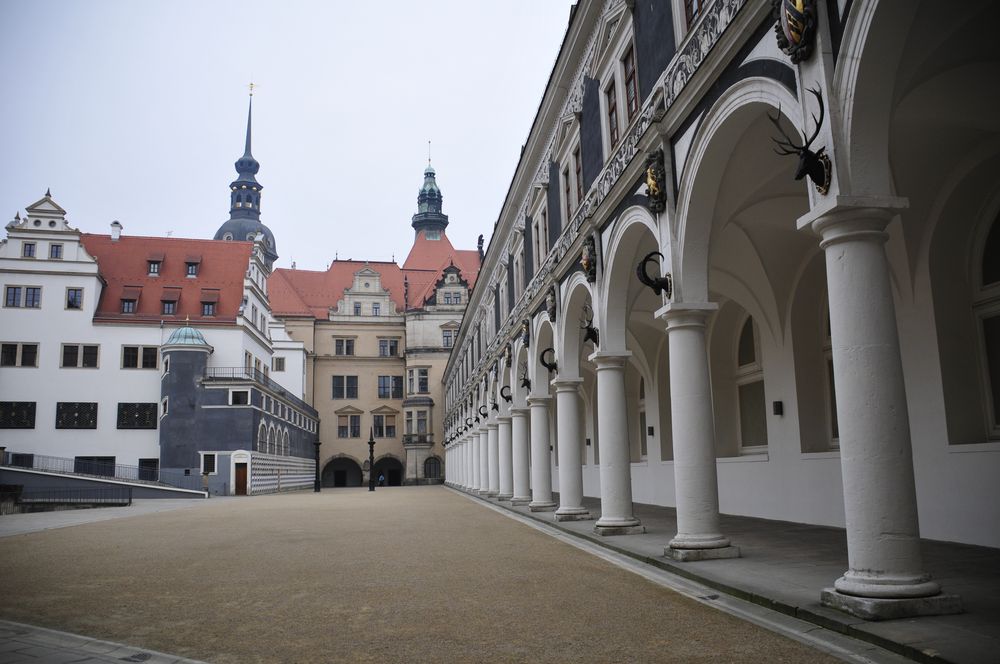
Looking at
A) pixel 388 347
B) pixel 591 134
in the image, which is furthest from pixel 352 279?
pixel 591 134

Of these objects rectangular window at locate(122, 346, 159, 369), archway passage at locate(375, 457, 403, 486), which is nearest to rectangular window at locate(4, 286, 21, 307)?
rectangular window at locate(122, 346, 159, 369)

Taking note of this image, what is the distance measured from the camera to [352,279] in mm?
83062

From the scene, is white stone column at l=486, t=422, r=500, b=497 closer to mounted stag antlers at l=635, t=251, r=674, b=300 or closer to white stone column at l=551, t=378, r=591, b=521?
white stone column at l=551, t=378, r=591, b=521

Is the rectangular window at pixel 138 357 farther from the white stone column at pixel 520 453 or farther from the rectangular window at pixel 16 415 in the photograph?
the white stone column at pixel 520 453

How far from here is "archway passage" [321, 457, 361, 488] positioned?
244 ft

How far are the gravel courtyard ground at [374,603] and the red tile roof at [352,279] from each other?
2455 inches

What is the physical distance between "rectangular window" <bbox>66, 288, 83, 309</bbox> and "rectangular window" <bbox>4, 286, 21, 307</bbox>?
273 cm

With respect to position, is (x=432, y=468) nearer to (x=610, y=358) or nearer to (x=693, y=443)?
(x=610, y=358)

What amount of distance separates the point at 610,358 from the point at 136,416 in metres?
42.5

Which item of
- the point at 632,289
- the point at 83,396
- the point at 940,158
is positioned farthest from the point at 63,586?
the point at 83,396

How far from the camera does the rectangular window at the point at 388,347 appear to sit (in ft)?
252

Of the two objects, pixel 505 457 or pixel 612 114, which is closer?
pixel 612 114

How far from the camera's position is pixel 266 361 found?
61.4 m

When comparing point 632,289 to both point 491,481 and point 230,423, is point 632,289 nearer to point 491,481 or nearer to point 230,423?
point 491,481
